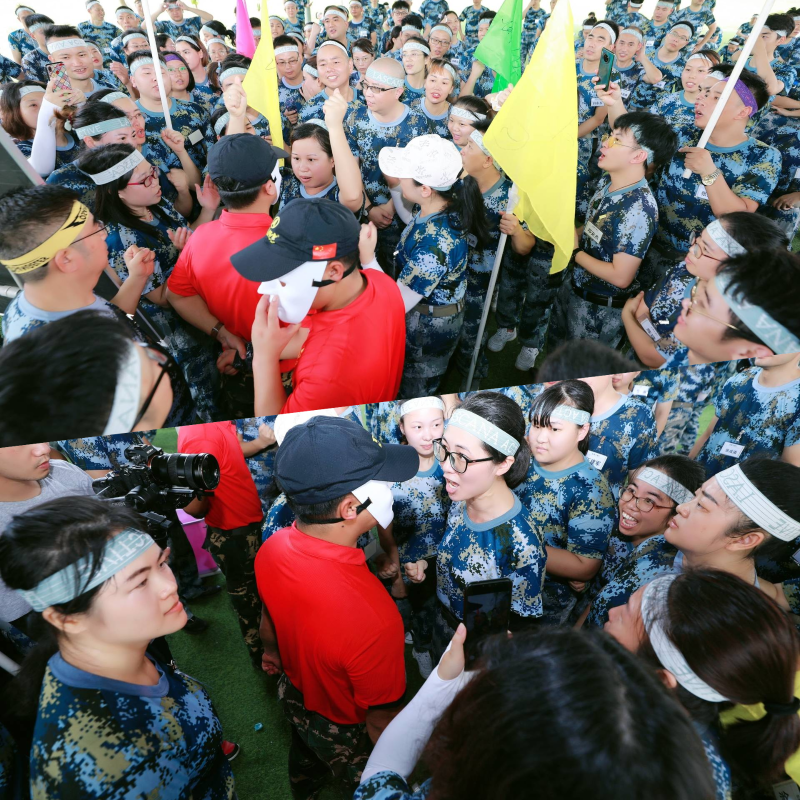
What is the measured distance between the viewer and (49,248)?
38.4 inches

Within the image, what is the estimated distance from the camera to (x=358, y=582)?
144 centimetres

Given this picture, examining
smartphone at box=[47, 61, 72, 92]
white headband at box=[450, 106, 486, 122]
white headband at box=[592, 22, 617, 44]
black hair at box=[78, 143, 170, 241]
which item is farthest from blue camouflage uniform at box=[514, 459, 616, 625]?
white headband at box=[592, 22, 617, 44]

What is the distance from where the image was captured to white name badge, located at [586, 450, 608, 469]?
58.3 inches

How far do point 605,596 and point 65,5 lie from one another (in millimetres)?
2814

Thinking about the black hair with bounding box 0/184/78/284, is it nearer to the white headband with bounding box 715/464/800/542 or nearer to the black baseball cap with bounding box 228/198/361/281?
the black baseball cap with bounding box 228/198/361/281

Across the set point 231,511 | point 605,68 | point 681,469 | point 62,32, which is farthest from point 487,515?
point 62,32

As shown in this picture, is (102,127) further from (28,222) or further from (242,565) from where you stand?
(242,565)

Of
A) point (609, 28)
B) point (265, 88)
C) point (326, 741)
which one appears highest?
point (609, 28)

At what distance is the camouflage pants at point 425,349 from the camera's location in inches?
58.2

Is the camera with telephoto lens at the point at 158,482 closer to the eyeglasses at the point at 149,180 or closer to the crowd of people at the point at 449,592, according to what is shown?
the crowd of people at the point at 449,592

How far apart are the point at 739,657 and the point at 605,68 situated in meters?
2.07

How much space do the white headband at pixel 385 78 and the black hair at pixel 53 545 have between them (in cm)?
154

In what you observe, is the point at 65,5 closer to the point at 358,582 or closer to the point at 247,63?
the point at 247,63

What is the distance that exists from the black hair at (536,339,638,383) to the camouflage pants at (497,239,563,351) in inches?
2.7
